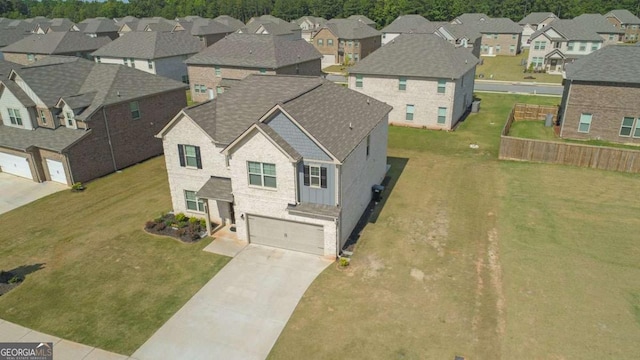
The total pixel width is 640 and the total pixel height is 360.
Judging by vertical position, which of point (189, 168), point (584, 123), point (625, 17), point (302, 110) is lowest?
point (584, 123)

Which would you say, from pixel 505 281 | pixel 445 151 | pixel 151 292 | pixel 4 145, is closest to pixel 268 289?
pixel 151 292

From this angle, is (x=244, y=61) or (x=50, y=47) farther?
(x=50, y=47)

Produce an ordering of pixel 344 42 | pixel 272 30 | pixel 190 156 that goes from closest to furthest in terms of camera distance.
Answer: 1. pixel 190 156
2. pixel 344 42
3. pixel 272 30

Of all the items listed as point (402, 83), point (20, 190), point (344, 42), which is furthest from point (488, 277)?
point (344, 42)

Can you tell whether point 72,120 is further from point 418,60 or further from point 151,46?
point 151,46

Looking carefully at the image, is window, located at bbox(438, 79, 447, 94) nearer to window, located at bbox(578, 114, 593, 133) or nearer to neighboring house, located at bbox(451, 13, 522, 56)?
window, located at bbox(578, 114, 593, 133)

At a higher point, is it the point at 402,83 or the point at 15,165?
the point at 402,83

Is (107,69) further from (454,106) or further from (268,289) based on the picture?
(454,106)
